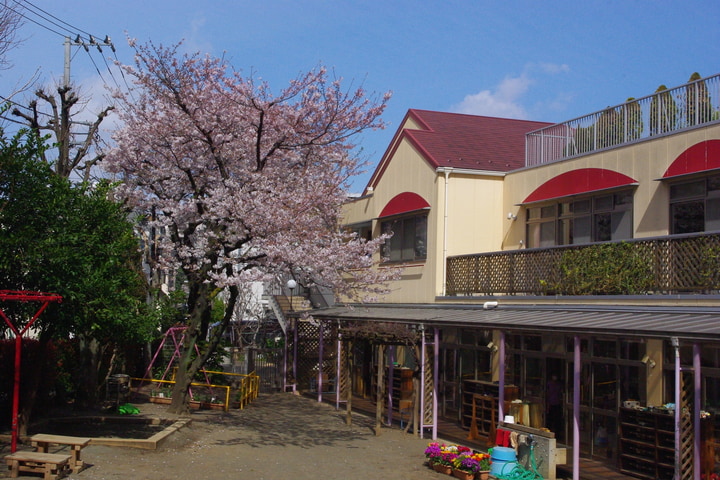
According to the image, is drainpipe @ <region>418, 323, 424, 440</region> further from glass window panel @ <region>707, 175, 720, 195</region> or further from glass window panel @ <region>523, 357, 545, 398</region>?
glass window panel @ <region>707, 175, 720, 195</region>

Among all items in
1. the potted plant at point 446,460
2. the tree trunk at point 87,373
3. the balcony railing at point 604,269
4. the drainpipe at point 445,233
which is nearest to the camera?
the balcony railing at point 604,269

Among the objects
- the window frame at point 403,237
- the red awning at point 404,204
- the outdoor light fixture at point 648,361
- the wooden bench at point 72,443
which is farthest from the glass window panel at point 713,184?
the wooden bench at point 72,443

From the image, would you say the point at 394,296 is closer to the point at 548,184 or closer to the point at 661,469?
the point at 548,184

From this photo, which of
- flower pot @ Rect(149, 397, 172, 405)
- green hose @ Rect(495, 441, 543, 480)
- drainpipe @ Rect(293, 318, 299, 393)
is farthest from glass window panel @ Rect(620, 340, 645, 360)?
drainpipe @ Rect(293, 318, 299, 393)

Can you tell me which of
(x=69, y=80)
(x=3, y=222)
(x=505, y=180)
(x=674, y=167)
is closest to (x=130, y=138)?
(x=69, y=80)

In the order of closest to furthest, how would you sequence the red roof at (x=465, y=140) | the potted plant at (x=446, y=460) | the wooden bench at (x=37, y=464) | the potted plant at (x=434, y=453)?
the wooden bench at (x=37, y=464), the potted plant at (x=446, y=460), the potted plant at (x=434, y=453), the red roof at (x=465, y=140)

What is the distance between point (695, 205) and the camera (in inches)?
558

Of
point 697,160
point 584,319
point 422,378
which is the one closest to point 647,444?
point 584,319

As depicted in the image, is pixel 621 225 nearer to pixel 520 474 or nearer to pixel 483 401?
pixel 483 401

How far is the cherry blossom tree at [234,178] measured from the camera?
56.0ft

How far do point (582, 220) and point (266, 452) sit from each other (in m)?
8.84

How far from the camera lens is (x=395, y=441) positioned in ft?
53.2

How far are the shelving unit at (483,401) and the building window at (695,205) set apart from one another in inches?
191

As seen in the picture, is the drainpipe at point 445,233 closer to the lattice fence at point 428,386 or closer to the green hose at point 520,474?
the lattice fence at point 428,386
